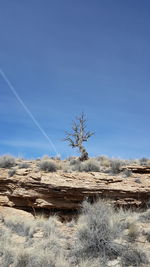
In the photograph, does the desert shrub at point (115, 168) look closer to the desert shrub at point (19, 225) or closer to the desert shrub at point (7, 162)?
the desert shrub at point (19, 225)

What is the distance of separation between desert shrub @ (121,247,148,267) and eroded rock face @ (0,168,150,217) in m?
4.21

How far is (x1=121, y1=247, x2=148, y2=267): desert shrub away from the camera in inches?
238

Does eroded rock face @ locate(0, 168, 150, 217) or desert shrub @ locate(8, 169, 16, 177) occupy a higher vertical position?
desert shrub @ locate(8, 169, 16, 177)

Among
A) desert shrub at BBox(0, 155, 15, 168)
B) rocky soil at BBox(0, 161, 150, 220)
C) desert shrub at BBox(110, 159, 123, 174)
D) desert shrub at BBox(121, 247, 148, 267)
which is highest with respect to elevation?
desert shrub at BBox(0, 155, 15, 168)

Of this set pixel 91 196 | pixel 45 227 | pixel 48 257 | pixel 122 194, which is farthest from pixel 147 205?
pixel 48 257

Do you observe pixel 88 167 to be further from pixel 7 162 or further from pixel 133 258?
pixel 133 258

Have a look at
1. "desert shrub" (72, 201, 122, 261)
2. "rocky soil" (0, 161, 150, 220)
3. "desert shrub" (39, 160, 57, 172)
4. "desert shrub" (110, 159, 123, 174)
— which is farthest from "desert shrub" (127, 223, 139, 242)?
"desert shrub" (39, 160, 57, 172)

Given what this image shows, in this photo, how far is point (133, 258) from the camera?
614cm

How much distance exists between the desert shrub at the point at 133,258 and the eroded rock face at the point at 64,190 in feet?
13.8

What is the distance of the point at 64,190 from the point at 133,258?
4.89m

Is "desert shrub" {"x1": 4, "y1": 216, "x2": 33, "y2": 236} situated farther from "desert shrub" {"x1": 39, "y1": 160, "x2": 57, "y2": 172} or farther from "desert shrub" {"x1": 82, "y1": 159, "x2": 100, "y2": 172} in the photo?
"desert shrub" {"x1": 82, "y1": 159, "x2": 100, "y2": 172}

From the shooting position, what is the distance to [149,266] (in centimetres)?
596

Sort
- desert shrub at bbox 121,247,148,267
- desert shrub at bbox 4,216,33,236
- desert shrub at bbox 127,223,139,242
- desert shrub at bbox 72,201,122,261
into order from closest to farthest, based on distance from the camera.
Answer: desert shrub at bbox 121,247,148,267 → desert shrub at bbox 72,201,122,261 → desert shrub at bbox 127,223,139,242 → desert shrub at bbox 4,216,33,236

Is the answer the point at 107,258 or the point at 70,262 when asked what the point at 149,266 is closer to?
the point at 107,258
